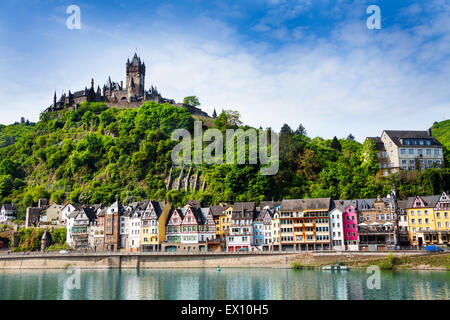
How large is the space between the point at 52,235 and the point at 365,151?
61.5 meters

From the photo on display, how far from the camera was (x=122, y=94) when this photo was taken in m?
133

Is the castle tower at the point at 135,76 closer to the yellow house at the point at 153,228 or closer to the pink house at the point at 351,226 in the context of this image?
the yellow house at the point at 153,228

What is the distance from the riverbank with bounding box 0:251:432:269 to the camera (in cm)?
5559

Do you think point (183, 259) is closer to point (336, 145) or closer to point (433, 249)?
point (433, 249)

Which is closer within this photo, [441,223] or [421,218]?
[441,223]

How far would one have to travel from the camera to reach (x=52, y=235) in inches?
3221

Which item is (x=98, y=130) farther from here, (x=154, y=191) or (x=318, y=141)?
(x=318, y=141)

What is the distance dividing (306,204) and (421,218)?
16.6m

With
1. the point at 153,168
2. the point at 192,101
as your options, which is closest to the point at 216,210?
the point at 153,168

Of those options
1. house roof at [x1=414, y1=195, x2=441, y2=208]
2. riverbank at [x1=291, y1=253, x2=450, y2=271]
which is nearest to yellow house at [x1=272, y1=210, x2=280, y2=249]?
riverbank at [x1=291, y1=253, x2=450, y2=271]

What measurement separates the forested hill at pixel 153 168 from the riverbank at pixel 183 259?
1685 centimetres

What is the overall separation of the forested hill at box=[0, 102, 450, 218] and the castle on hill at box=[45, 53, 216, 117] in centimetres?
514
